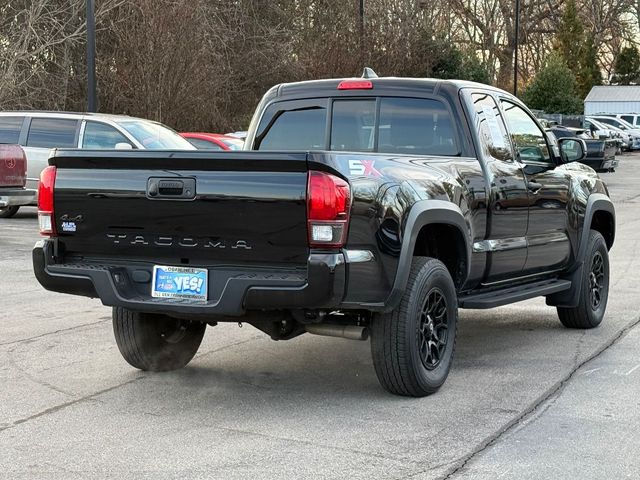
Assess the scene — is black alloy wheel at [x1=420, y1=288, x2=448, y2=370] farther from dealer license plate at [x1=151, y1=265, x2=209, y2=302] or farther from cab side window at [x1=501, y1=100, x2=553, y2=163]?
cab side window at [x1=501, y1=100, x2=553, y2=163]

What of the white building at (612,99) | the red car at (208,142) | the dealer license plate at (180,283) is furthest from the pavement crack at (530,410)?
the white building at (612,99)

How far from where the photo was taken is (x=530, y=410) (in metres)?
5.82

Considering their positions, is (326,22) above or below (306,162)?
above

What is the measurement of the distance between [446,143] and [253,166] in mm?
1939

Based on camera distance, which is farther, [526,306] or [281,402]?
[526,306]

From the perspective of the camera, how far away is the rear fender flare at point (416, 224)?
5.66 meters

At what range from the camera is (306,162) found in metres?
5.32

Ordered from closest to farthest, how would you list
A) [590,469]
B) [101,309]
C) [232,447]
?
[590,469], [232,447], [101,309]

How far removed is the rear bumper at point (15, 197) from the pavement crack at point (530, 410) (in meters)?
9.87

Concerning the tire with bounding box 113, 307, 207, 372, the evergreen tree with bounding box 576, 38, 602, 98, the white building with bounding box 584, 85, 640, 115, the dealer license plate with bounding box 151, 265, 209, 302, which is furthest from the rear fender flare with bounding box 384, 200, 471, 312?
the evergreen tree with bounding box 576, 38, 602, 98

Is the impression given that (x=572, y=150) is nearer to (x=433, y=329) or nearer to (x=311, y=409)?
(x=433, y=329)

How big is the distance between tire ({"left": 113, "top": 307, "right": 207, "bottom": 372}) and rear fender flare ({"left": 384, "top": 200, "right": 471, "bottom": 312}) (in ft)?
5.55

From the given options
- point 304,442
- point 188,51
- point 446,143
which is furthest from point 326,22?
point 304,442

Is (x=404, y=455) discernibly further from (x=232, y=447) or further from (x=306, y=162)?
(x=306, y=162)
